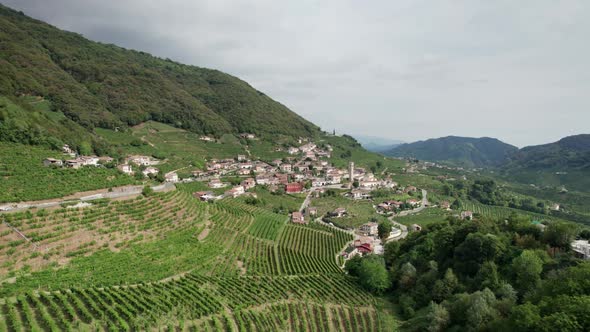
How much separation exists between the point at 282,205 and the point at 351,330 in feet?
131

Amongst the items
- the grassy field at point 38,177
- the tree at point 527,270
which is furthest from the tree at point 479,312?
the grassy field at point 38,177

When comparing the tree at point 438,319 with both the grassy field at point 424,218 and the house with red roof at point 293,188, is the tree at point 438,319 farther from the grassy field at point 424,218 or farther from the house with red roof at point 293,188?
the house with red roof at point 293,188

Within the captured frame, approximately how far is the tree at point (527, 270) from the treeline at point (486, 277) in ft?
0.22

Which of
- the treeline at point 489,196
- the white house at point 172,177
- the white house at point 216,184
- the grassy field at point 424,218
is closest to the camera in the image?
the grassy field at point 424,218

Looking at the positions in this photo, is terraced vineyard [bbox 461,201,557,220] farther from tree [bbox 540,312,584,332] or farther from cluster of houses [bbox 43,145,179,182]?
cluster of houses [bbox 43,145,179,182]

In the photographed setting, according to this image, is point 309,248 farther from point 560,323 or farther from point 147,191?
point 560,323

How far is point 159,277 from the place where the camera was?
2452 centimetres

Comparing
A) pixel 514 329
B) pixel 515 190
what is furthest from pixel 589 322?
pixel 515 190

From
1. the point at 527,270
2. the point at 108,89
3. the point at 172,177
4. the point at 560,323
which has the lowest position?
the point at 527,270

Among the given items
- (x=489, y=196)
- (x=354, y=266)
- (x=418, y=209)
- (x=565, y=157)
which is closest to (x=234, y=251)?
(x=354, y=266)

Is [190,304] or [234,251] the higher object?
[190,304]

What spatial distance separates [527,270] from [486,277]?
10.0 feet

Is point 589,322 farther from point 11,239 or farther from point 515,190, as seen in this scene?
point 515,190

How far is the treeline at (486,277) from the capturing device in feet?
49.9
